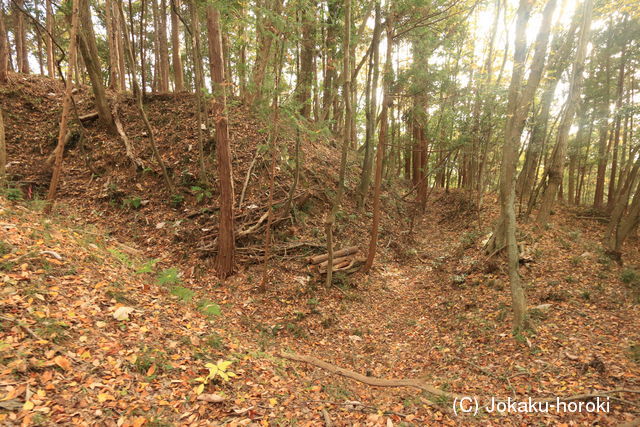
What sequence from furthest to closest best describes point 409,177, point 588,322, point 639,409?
1. point 409,177
2. point 588,322
3. point 639,409

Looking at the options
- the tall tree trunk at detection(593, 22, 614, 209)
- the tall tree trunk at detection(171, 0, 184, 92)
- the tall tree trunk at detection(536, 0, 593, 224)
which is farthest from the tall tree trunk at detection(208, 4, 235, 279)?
the tall tree trunk at detection(593, 22, 614, 209)

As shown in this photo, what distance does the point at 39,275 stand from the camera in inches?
169

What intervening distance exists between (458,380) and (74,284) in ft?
21.0

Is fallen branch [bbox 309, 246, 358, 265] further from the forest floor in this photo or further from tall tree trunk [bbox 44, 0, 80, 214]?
tall tree trunk [bbox 44, 0, 80, 214]

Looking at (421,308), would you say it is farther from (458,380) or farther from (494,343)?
(458,380)

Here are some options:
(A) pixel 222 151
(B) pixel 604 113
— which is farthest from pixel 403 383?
(B) pixel 604 113

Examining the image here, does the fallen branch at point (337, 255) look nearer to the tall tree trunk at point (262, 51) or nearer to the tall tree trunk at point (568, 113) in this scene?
the tall tree trunk at point (262, 51)

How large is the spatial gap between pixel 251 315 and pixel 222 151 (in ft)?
13.2

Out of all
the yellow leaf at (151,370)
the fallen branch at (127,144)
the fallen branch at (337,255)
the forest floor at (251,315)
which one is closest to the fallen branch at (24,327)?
the forest floor at (251,315)

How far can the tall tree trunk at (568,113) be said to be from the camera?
8.43m

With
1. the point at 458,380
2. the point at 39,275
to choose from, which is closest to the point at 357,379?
the point at 458,380

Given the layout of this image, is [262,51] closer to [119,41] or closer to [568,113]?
[568,113]

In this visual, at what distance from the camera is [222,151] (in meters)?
7.47

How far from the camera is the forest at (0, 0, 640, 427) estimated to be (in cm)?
386
